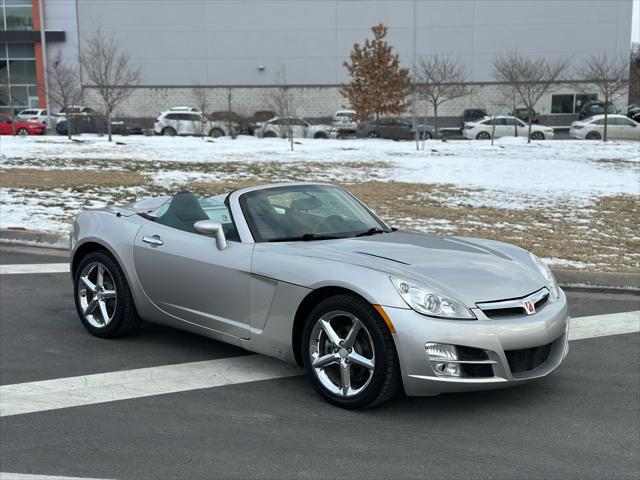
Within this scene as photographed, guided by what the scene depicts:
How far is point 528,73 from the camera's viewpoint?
4103 cm

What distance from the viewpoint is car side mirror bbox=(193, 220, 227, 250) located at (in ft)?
16.2

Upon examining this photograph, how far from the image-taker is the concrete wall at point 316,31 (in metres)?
50.0

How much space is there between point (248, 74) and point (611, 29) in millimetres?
26098

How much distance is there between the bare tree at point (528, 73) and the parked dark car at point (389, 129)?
579cm

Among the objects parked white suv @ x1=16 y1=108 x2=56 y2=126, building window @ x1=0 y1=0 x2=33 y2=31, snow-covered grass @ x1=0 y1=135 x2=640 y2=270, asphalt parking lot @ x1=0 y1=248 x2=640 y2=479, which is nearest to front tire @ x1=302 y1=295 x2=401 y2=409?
asphalt parking lot @ x1=0 y1=248 x2=640 y2=479

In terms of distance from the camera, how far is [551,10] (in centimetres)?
5000

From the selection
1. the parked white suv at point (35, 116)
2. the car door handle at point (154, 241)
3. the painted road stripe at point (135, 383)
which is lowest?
the painted road stripe at point (135, 383)

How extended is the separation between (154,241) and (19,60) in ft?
181

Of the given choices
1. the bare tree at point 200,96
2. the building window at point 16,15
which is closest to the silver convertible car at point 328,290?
the bare tree at point 200,96

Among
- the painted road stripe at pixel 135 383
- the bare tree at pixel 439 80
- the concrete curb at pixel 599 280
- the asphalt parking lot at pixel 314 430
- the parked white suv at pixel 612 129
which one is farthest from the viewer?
the bare tree at pixel 439 80

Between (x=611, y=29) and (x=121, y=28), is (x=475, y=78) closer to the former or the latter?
(x=611, y=29)

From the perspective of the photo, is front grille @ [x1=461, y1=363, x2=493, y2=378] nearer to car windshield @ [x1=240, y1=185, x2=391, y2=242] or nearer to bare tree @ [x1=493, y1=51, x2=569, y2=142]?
car windshield @ [x1=240, y1=185, x2=391, y2=242]

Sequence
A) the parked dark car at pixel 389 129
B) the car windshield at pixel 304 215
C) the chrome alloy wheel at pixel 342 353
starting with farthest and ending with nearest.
Result: the parked dark car at pixel 389 129 → the car windshield at pixel 304 215 → the chrome alloy wheel at pixel 342 353

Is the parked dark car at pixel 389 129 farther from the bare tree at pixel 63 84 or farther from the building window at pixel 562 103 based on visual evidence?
the bare tree at pixel 63 84
